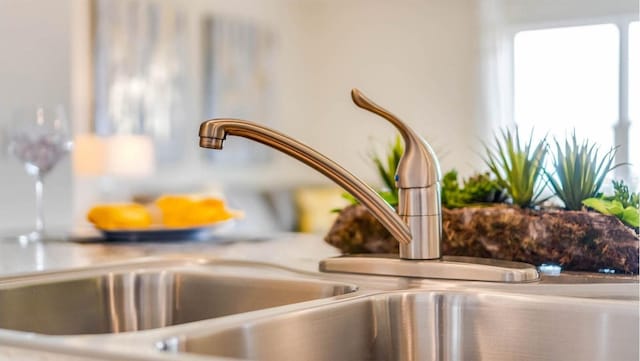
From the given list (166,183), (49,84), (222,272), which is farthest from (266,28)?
(222,272)

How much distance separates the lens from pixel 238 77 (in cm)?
522

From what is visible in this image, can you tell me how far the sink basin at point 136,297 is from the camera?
1001 mm

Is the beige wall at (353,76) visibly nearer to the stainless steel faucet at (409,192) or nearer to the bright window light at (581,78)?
the bright window light at (581,78)

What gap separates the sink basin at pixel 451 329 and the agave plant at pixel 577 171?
0.76ft

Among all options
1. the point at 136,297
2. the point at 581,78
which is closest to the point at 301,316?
the point at 136,297

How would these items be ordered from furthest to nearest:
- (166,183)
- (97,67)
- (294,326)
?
(166,183)
(97,67)
(294,326)

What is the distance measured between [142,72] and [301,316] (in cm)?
377

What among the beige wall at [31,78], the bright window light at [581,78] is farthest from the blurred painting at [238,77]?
the beige wall at [31,78]

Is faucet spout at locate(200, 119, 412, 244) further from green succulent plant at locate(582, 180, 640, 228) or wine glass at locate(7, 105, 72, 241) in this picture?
wine glass at locate(7, 105, 72, 241)

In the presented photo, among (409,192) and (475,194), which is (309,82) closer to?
(475,194)

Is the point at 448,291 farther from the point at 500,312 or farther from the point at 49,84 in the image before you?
the point at 49,84

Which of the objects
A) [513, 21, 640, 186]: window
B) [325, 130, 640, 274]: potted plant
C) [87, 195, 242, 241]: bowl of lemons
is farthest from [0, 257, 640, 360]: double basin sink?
[513, 21, 640, 186]: window

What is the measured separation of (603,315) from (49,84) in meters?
1.54

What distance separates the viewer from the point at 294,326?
753 millimetres
